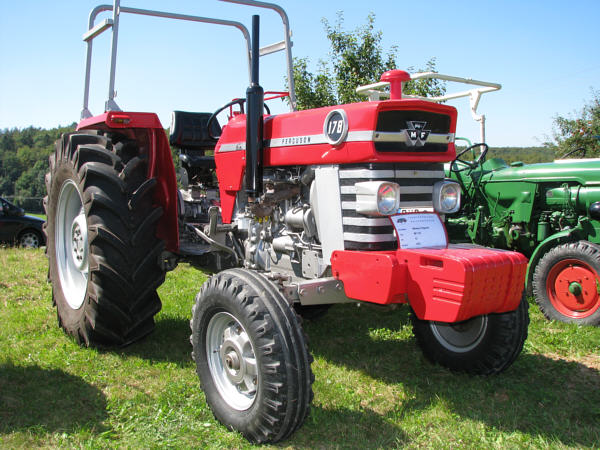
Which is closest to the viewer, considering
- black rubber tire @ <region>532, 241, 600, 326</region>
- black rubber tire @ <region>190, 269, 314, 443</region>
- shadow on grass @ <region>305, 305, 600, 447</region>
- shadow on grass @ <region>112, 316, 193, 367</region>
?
black rubber tire @ <region>190, 269, 314, 443</region>

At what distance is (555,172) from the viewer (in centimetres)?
614

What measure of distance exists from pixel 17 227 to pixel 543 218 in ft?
33.3

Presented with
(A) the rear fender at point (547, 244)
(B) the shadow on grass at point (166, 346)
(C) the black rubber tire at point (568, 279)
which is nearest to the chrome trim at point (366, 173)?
(B) the shadow on grass at point (166, 346)

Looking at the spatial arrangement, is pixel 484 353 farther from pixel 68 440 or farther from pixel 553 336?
pixel 68 440

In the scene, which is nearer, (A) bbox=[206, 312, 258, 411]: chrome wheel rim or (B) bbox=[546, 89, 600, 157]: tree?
(A) bbox=[206, 312, 258, 411]: chrome wheel rim

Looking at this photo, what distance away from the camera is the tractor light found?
2.81m

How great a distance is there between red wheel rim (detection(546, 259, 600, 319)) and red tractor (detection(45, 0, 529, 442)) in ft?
6.93

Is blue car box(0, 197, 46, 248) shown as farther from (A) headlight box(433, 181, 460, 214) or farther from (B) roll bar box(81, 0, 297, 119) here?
(A) headlight box(433, 181, 460, 214)

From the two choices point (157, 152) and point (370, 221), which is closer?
point (370, 221)

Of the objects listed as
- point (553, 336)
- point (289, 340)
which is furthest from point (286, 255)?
point (553, 336)

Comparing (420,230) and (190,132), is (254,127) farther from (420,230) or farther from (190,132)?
(190,132)

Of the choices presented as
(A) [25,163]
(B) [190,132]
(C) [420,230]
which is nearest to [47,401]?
(C) [420,230]

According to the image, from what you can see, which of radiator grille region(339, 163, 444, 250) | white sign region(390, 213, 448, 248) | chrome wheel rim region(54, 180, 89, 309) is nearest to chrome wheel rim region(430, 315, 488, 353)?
white sign region(390, 213, 448, 248)

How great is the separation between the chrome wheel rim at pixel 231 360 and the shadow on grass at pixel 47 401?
0.71 m
